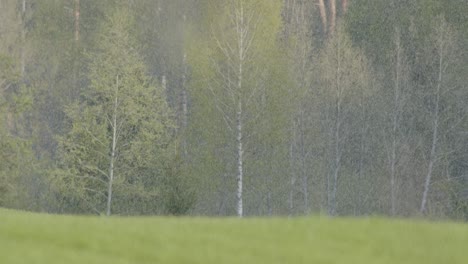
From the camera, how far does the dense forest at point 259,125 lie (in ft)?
131

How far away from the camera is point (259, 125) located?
43.5m

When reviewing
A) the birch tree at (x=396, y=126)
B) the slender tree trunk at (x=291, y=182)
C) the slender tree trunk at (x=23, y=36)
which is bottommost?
the slender tree trunk at (x=291, y=182)

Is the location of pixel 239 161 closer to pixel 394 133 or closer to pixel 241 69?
pixel 241 69

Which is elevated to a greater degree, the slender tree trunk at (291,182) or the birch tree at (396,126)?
the birch tree at (396,126)

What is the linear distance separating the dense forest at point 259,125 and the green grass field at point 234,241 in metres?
24.3

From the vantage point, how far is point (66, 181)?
39781 millimetres

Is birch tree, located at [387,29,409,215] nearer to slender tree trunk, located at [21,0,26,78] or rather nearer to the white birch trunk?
the white birch trunk

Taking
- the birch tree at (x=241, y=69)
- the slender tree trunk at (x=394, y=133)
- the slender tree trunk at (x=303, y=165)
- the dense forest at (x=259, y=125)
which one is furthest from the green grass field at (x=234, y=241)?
the slender tree trunk at (x=303, y=165)

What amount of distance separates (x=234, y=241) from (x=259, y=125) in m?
32.1

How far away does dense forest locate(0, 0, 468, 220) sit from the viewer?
4003cm

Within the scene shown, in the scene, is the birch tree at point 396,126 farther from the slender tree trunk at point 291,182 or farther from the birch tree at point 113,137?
the birch tree at point 113,137

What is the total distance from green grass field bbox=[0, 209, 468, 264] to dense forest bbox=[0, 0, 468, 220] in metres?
24.3

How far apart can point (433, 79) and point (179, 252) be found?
41187mm

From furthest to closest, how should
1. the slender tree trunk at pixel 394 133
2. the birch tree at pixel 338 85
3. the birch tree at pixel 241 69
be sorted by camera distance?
the birch tree at pixel 338 85 < the slender tree trunk at pixel 394 133 < the birch tree at pixel 241 69
